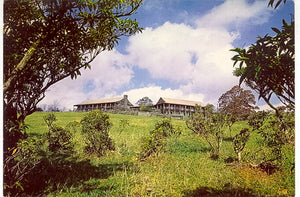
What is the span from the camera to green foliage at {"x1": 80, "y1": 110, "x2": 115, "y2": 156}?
702cm

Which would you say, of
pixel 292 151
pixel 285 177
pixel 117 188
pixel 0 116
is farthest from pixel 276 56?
pixel 292 151

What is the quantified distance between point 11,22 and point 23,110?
1.68 m

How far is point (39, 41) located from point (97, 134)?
189 inches

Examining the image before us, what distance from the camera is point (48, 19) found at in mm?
3209

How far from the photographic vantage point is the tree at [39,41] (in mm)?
3111

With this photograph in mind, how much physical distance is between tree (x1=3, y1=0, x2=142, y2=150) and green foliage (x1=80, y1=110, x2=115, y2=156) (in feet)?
12.7

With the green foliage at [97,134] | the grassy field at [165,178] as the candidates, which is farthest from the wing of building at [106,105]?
the grassy field at [165,178]

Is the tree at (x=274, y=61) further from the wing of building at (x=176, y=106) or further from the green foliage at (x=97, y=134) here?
the wing of building at (x=176, y=106)

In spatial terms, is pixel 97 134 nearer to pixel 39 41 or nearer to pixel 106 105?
pixel 39 41

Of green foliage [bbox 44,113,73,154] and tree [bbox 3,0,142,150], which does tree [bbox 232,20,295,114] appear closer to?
tree [bbox 3,0,142,150]

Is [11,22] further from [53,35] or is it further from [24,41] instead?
[53,35]

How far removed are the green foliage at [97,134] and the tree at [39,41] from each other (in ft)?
12.7

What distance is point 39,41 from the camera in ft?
10.6

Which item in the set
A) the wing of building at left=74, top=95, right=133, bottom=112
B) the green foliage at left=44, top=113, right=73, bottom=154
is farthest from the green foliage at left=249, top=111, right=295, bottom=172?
the wing of building at left=74, top=95, right=133, bottom=112
